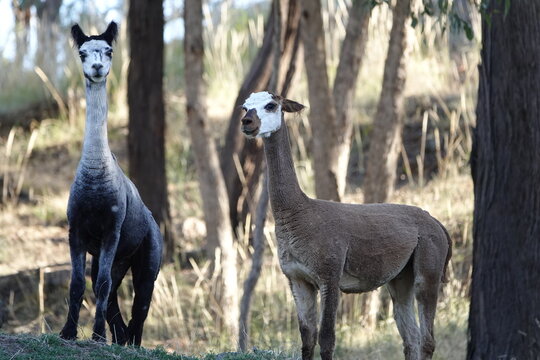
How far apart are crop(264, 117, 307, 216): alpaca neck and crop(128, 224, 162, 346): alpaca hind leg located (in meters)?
1.06

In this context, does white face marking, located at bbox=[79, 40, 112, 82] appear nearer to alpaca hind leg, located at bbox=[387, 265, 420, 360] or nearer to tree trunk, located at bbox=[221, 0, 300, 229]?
alpaca hind leg, located at bbox=[387, 265, 420, 360]

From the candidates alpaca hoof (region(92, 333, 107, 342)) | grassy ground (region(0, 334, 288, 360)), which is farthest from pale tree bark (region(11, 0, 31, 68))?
alpaca hoof (region(92, 333, 107, 342))

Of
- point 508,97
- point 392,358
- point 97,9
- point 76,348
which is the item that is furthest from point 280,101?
point 97,9

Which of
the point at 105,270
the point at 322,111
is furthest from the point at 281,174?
the point at 322,111

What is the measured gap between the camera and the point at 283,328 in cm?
1184

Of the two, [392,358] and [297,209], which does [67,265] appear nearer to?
[392,358]

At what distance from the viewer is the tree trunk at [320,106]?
11508mm

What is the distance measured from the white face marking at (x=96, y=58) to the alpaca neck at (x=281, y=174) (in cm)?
121

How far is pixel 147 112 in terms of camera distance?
47.5 feet

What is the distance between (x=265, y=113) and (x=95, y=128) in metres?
1.18

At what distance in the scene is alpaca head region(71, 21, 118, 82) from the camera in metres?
6.84

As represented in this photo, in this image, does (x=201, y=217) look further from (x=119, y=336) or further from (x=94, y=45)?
(x=94, y=45)

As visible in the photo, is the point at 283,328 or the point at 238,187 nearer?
the point at 283,328

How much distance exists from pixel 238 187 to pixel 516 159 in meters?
6.52
